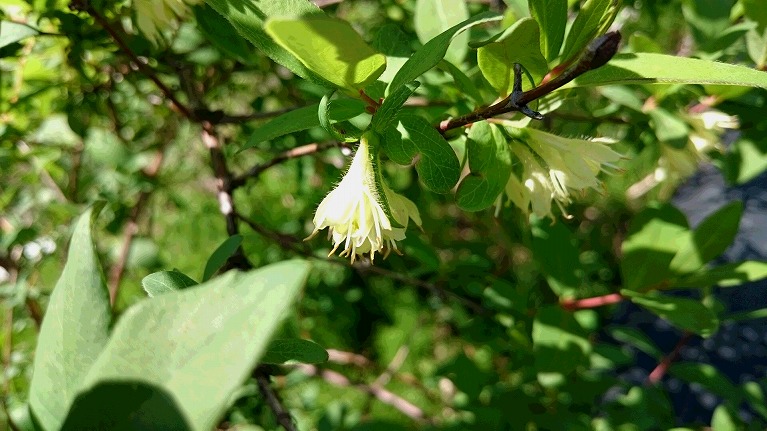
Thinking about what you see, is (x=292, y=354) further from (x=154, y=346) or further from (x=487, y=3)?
(x=487, y=3)

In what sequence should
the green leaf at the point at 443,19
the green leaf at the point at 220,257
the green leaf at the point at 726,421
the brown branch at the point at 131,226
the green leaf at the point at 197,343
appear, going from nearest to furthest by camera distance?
the green leaf at the point at 197,343 → the green leaf at the point at 220,257 → the green leaf at the point at 443,19 → the green leaf at the point at 726,421 → the brown branch at the point at 131,226

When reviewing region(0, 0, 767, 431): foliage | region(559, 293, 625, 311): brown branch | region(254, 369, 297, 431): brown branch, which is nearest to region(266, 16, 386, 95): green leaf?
region(0, 0, 767, 431): foliage

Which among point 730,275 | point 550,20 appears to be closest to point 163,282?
point 550,20

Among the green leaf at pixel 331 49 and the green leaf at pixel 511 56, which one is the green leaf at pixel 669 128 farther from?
the green leaf at pixel 331 49

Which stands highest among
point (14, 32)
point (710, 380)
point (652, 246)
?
point (14, 32)

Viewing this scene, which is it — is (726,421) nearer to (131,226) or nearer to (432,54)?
(432,54)

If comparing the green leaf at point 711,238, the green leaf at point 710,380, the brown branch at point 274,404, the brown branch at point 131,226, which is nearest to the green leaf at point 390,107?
the brown branch at point 274,404

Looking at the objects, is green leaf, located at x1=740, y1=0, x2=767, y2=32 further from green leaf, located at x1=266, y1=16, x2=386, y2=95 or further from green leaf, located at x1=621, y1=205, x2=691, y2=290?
green leaf, located at x1=266, y1=16, x2=386, y2=95

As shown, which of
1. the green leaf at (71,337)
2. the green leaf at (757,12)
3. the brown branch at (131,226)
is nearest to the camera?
the green leaf at (71,337)
